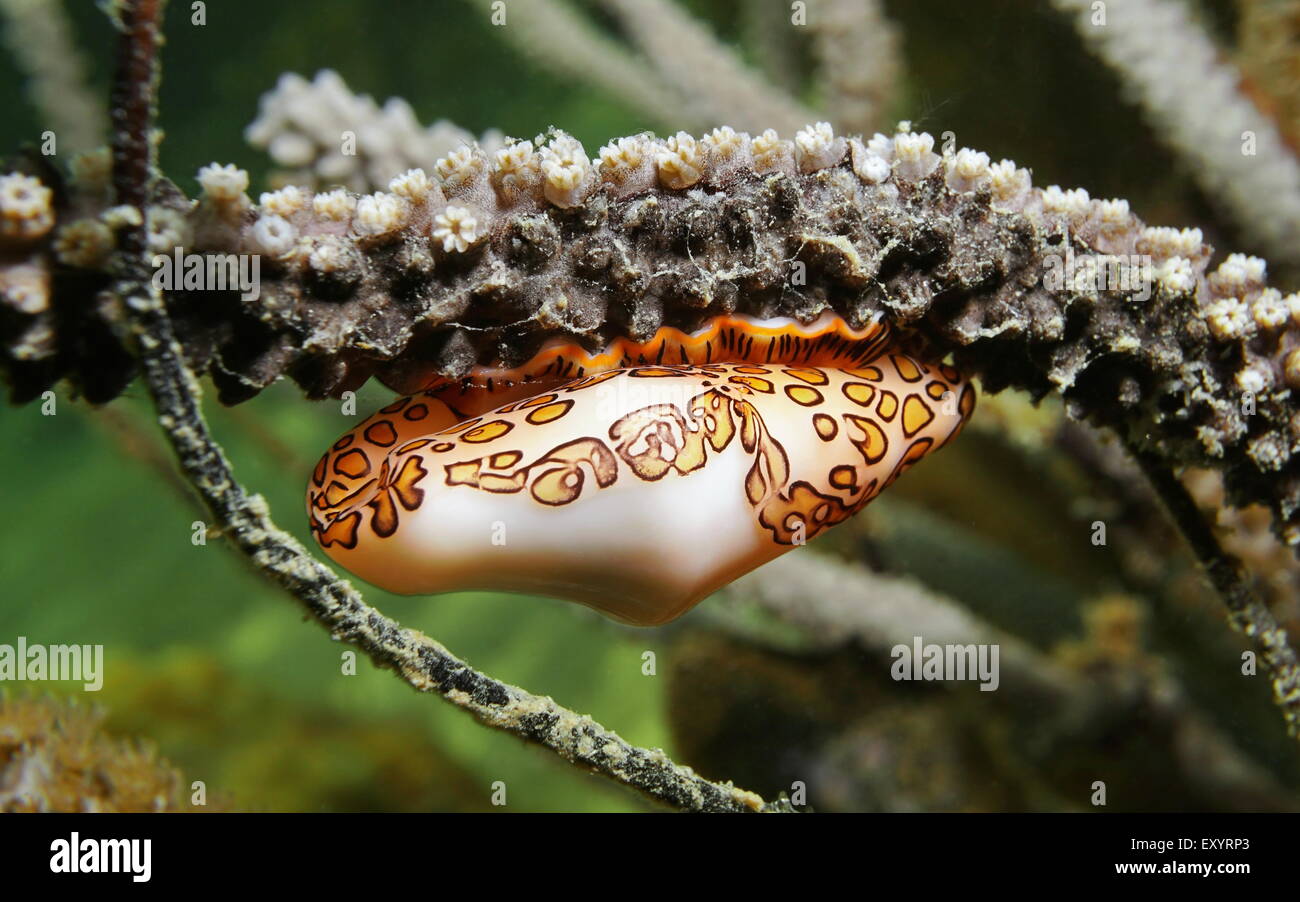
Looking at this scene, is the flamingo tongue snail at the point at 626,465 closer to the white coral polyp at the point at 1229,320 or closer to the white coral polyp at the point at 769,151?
the white coral polyp at the point at 769,151

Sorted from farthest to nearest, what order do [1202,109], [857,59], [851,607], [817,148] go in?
[857,59] < [851,607] < [1202,109] < [817,148]

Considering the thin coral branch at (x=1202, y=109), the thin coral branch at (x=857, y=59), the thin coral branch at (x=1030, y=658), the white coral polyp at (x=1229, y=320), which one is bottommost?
the thin coral branch at (x=1030, y=658)

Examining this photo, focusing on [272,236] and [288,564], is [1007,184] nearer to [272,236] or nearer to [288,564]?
[272,236]

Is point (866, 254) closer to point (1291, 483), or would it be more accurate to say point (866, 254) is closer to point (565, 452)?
point (565, 452)

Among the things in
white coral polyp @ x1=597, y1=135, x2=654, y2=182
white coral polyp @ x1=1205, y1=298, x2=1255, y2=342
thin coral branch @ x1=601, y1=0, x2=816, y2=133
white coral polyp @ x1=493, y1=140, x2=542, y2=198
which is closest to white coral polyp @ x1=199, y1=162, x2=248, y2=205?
white coral polyp @ x1=493, y1=140, x2=542, y2=198

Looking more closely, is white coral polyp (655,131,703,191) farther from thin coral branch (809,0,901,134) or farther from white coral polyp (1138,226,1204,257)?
thin coral branch (809,0,901,134)

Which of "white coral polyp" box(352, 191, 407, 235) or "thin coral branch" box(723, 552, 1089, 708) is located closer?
"white coral polyp" box(352, 191, 407, 235)

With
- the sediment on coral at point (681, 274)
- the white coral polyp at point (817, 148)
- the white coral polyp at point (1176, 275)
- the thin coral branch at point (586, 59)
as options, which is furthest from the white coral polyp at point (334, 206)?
the thin coral branch at point (586, 59)

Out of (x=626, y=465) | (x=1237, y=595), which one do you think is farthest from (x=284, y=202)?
(x=1237, y=595)
